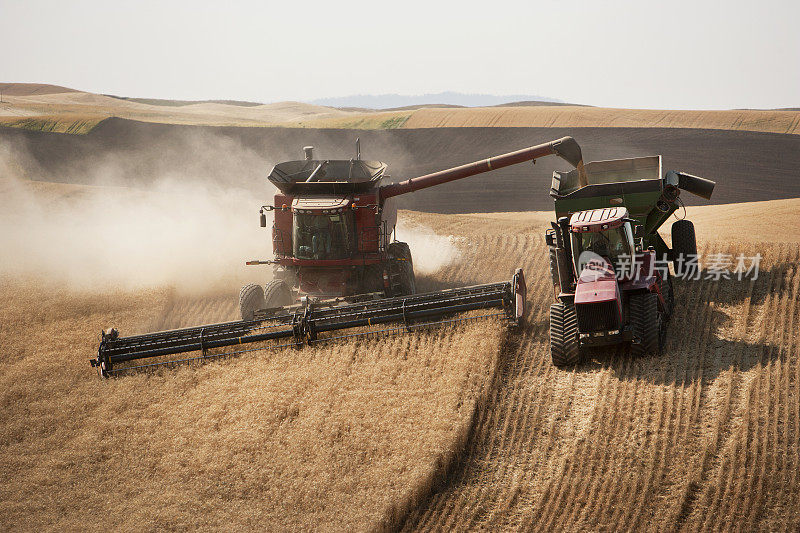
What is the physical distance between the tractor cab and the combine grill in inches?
65.3

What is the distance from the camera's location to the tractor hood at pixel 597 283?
11031mm

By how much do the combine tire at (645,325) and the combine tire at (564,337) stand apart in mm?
894

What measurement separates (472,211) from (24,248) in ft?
52.4

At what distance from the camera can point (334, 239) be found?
15.3 m

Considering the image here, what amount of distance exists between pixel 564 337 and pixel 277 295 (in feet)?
21.2

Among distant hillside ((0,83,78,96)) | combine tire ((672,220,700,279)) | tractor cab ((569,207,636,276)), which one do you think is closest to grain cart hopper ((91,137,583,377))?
tractor cab ((569,207,636,276))

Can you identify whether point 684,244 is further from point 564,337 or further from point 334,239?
point 334,239

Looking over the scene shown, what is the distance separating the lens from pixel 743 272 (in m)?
15.0

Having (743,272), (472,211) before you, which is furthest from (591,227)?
(472,211)

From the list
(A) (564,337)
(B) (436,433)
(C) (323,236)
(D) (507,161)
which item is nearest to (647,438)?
(A) (564,337)

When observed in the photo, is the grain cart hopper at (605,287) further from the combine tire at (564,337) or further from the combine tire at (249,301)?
the combine tire at (249,301)

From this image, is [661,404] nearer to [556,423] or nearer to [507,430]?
[556,423]

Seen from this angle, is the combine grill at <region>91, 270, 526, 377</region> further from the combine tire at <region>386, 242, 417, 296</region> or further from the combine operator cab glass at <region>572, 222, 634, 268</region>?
the combine tire at <region>386, 242, 417, 296</region>

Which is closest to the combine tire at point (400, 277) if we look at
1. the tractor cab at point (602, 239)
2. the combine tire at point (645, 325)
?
the tractor cab at point (602, 239)
